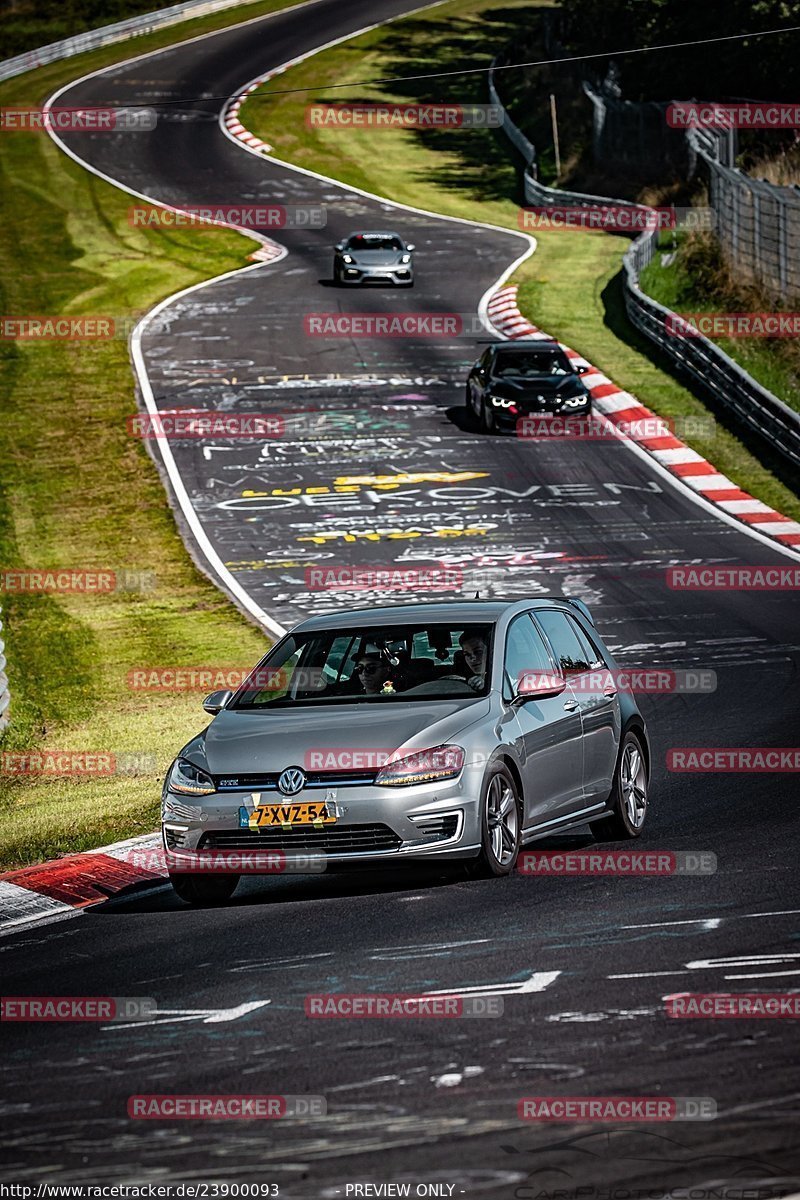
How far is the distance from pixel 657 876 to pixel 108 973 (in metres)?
3.30

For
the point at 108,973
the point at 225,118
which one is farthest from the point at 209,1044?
the point at 225,118

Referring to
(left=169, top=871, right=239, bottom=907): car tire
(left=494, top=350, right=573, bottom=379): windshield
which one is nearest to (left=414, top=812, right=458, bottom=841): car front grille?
(left=169, top=871, right=239, bottom=907): car tire

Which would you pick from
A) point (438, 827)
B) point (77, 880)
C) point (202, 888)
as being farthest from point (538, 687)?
point (77, 880)

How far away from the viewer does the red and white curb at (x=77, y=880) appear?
1052 centimetres

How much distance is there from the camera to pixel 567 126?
6706 cm

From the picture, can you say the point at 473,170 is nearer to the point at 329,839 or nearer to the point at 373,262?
the point at 373,262

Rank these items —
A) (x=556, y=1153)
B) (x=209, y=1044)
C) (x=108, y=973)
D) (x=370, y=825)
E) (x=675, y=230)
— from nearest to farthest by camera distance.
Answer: (x=556, y=1153)
(x=209, y=1044)
(x=108, y=973)
(x=370, y=825)
(x=675, y=230)

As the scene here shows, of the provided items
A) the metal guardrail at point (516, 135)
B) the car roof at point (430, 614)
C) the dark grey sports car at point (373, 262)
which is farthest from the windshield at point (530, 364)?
the metal guardrail at point (516, 135)

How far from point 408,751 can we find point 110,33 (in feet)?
Answer: 277

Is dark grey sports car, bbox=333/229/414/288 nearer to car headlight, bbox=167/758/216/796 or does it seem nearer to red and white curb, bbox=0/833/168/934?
red and white curb, bbox=0/833/168/934

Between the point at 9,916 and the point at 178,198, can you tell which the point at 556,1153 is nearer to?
the point at 9,916

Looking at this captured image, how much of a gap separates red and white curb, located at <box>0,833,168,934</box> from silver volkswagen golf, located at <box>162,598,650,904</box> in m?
0.73

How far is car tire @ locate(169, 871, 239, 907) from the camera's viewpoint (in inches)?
412

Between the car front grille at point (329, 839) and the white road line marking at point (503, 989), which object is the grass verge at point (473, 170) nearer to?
the car front grille at point (329, 839)
